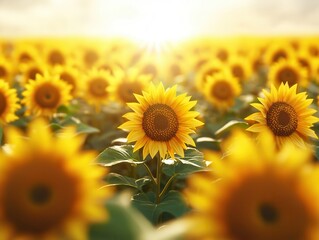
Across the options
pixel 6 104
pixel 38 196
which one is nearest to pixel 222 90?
pixel 6 104

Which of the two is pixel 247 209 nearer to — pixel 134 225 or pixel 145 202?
pixel 134 225

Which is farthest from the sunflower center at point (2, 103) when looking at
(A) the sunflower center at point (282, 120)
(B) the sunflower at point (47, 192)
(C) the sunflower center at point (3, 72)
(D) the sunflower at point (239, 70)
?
(D) the sunflower at point (239, 70)

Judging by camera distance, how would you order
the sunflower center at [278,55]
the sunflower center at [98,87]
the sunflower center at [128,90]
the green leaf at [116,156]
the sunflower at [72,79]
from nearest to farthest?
the green leaf at [116,156], the sunflower center at [128,90], the sunflower center at [98,87], the sunflower at [72,79], the sunflower center at [278,55]

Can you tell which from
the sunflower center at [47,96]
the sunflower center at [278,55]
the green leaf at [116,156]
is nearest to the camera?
the green leaf at [116,156]

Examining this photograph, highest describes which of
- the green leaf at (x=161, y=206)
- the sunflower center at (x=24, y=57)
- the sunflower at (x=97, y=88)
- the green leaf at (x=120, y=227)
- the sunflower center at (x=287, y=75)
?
the sunflower center at (x=24, y=57)

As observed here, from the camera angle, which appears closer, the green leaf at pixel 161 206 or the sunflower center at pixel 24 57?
the green leaf at pixel 161 206

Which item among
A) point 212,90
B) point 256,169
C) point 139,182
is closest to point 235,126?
point 139,182

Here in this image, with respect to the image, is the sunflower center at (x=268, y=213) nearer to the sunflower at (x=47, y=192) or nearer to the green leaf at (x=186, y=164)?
the sunflower at (x=47, y=192)
